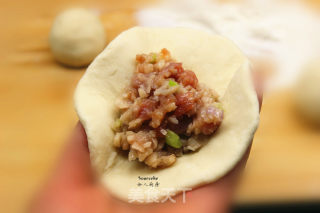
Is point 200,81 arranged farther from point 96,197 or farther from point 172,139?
point 96,197

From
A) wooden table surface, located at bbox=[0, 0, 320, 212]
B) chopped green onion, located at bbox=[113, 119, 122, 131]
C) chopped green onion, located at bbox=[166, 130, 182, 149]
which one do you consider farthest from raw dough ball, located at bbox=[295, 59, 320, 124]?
chopped green onion, located at bbox=[113, 119, 122, 131]

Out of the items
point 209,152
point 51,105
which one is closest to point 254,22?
point 51,105

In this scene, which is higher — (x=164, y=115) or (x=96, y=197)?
(x=164, y=115)

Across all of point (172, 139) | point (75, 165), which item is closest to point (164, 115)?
point (172, 139)

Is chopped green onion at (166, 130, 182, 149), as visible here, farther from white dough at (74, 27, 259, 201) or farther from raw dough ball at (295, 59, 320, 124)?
raw dough ball at (295, 59, 320, 124)

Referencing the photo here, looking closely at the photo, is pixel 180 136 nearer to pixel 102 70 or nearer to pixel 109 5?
pixel 102 70
